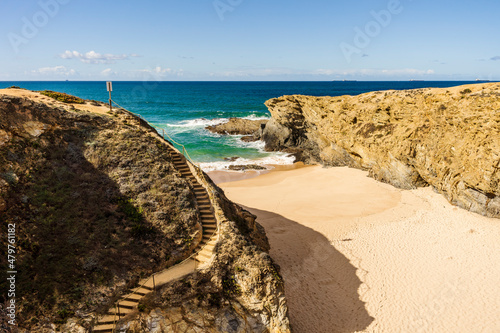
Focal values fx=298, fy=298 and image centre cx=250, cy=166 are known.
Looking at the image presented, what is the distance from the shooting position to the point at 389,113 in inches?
1119

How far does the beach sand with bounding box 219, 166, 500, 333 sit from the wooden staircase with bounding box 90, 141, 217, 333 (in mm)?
5459

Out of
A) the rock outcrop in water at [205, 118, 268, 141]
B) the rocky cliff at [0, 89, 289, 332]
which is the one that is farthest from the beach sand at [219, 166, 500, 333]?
the rock outcrop in water at [205, 118, 268, 141]

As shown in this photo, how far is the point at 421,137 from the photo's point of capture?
25.7 m

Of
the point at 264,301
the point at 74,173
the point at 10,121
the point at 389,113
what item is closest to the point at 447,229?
the point at 389,113

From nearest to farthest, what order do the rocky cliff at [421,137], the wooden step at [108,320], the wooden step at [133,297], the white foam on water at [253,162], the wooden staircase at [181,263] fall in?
the wooden step at [108,320] → the wooden staircase at [181,263] → the wooden step at [133,297] → the rocky cliff at [421,137] → the white foam on water at [253,162]

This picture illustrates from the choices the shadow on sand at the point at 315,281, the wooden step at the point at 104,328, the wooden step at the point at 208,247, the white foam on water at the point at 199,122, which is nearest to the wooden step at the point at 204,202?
the wooden step at the point at 208,247

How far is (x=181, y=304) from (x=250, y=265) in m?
2.94

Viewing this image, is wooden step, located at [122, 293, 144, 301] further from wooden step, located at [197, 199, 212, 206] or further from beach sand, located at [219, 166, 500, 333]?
beach sand, located at [219, 166, 500, 333]

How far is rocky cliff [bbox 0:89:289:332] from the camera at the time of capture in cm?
1027

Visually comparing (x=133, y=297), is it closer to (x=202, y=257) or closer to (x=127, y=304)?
(x=127, y=304)

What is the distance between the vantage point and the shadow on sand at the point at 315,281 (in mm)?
13758

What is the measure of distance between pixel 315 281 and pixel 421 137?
1705 cm

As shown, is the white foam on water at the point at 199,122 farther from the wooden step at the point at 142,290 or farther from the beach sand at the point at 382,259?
the wooden step at the point at 142,290

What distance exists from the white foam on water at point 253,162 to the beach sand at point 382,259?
11.0m
